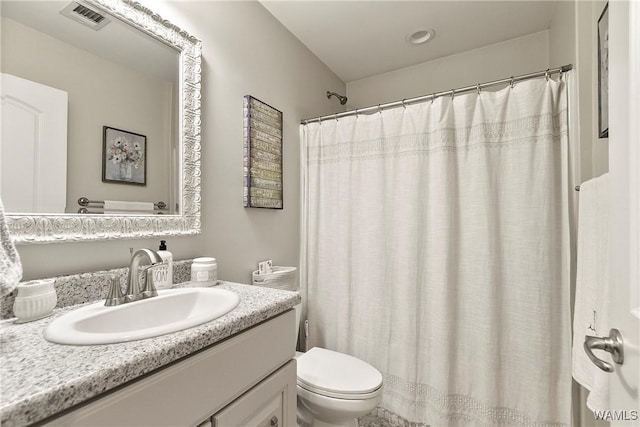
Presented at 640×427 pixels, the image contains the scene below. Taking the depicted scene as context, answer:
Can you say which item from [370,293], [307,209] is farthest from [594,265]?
[307,209]

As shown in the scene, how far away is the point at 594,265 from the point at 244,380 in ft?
3.86

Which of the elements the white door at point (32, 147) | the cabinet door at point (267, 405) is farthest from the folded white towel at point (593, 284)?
the white door at point (32, 147)

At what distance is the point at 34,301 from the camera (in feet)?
2.44

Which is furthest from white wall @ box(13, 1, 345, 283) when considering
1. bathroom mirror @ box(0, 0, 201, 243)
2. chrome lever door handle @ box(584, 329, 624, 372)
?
chrome lever door handle @ box(584, 329, 624, 372)

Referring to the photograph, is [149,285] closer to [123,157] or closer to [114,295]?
[114,295]

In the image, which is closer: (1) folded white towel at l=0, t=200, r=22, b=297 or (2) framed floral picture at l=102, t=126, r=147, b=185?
(1) folded white towel at l=0, t=200, r=22, b=297

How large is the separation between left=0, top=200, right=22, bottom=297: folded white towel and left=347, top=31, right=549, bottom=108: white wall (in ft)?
8.16

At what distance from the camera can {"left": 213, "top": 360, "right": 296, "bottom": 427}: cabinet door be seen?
2.49ft

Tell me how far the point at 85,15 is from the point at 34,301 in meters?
0.95

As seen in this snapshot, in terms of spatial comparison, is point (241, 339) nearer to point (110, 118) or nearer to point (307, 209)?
point (110, 118)

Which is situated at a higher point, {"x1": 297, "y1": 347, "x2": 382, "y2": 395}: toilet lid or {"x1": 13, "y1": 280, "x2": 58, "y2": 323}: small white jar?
{"x1": 13, "y1": 280, "x2": 58, "y2": 323}: small white jar

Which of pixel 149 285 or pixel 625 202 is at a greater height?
pixel 625 202

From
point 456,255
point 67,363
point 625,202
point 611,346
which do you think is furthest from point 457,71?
point 67,363

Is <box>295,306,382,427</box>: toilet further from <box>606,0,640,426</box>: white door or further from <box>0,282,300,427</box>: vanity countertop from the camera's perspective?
<box>606,0,640,426</box>: white door
